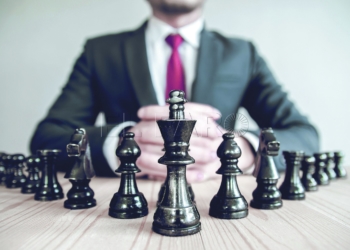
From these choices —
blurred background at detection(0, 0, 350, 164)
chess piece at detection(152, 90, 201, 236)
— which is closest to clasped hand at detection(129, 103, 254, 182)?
chess piece at detection(152, 90, 201, 236)

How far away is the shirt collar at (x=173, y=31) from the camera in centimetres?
174

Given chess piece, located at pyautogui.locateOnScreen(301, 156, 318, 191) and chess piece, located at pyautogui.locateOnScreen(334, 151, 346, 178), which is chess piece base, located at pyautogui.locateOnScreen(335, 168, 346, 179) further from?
chess piece, located at pyautogui.locateOnScreen(301, 156, 318, 191)

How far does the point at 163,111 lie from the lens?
112 centimetres

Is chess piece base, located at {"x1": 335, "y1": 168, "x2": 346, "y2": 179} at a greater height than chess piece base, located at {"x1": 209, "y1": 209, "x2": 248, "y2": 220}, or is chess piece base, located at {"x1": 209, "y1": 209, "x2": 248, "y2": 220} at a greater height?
chess piece base, located at {"x1": 335, "y1": 168, "x2": 346, "y2": 179}

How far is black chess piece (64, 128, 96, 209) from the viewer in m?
0.66

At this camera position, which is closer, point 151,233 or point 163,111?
point 151,233

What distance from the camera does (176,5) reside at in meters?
1.65

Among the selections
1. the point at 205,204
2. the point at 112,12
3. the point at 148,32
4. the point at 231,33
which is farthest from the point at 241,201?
the point at 112,12

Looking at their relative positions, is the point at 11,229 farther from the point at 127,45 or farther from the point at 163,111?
the point at 127,45

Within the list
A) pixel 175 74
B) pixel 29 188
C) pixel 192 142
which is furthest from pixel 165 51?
pixel 29 188

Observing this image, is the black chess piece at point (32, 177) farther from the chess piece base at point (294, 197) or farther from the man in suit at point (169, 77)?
the chess piece base at point (294, 197)

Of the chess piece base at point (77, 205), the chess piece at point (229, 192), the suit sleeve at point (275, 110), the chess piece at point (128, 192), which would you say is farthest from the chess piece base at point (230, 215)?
the suit sleeve at point (275, 110)

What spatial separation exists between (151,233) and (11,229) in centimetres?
25

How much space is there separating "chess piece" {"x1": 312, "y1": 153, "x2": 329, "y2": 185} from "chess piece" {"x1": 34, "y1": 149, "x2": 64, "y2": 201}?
31.5 inches
